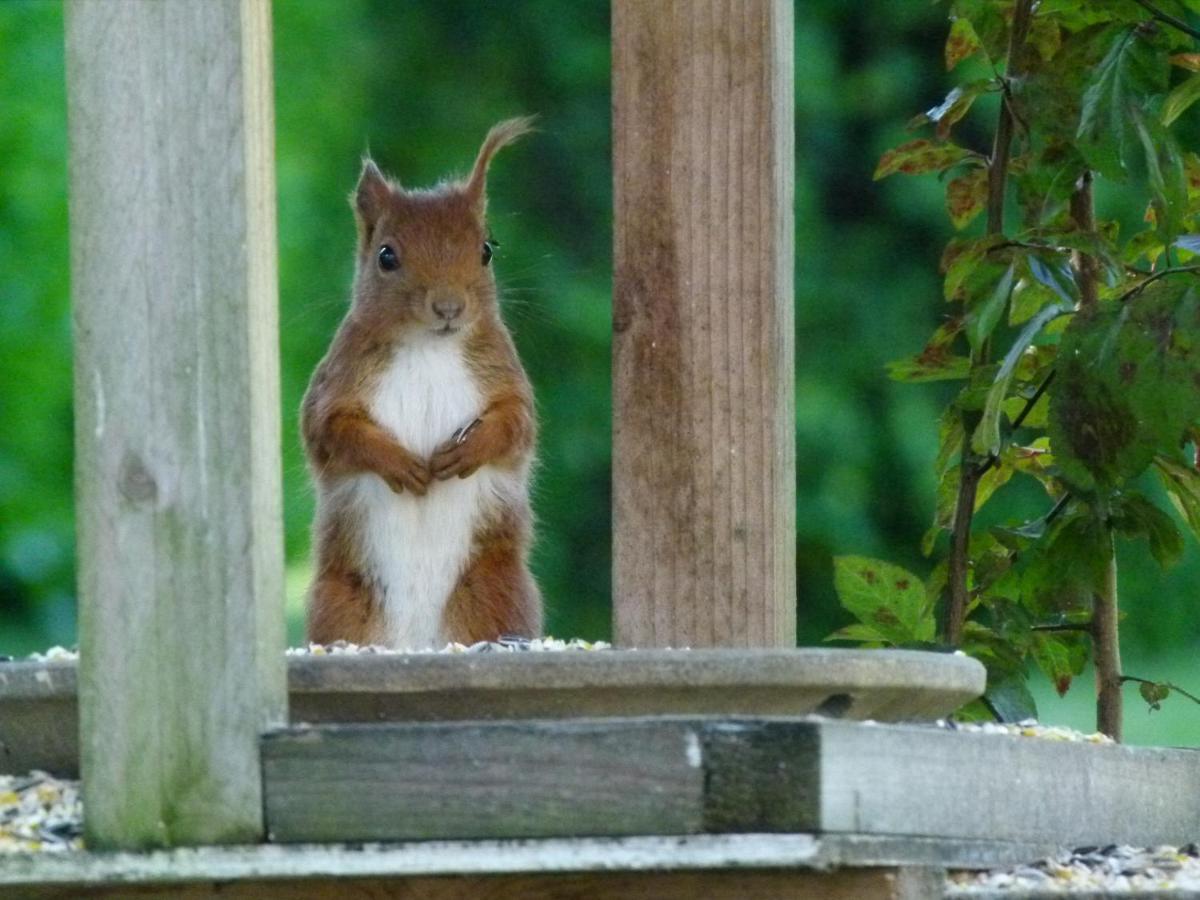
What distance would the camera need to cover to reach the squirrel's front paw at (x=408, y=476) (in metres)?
2.78

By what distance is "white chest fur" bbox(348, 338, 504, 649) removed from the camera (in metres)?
2.79

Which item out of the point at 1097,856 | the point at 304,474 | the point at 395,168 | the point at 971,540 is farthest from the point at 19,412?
the point at 1097,856

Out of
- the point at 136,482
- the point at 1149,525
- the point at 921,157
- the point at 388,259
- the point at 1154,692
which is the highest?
the point at 921,157

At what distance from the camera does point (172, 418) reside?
5.75 feet

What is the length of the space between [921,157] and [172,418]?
1.38 meters

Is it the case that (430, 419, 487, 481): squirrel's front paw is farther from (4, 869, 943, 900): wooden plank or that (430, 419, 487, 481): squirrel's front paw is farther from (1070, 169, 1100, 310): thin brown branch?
(4, 869, 943, 900): wooden plank

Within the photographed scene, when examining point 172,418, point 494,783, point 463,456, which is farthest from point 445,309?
point 494,783

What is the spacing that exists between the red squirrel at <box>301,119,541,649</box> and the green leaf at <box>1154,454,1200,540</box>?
758 mm

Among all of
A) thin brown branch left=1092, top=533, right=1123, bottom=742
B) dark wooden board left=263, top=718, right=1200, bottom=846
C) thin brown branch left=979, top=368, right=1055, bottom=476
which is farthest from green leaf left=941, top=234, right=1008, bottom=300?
dark wooden board left=263, top=718, right=1200, bottom=846

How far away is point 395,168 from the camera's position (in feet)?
21.4

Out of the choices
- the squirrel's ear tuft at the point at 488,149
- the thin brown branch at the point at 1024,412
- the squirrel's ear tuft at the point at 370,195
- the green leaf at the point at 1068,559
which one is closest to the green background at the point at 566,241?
the squirrel's ear tuft at the point at 370,195

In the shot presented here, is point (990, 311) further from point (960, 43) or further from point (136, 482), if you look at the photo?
point (136, 482)

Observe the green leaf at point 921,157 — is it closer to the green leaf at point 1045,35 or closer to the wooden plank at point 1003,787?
the green leaf at point 1045,35

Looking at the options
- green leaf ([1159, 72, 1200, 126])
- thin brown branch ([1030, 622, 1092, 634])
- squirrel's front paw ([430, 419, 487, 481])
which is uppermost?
green leaf ([1159, 72, 1200, 126])
